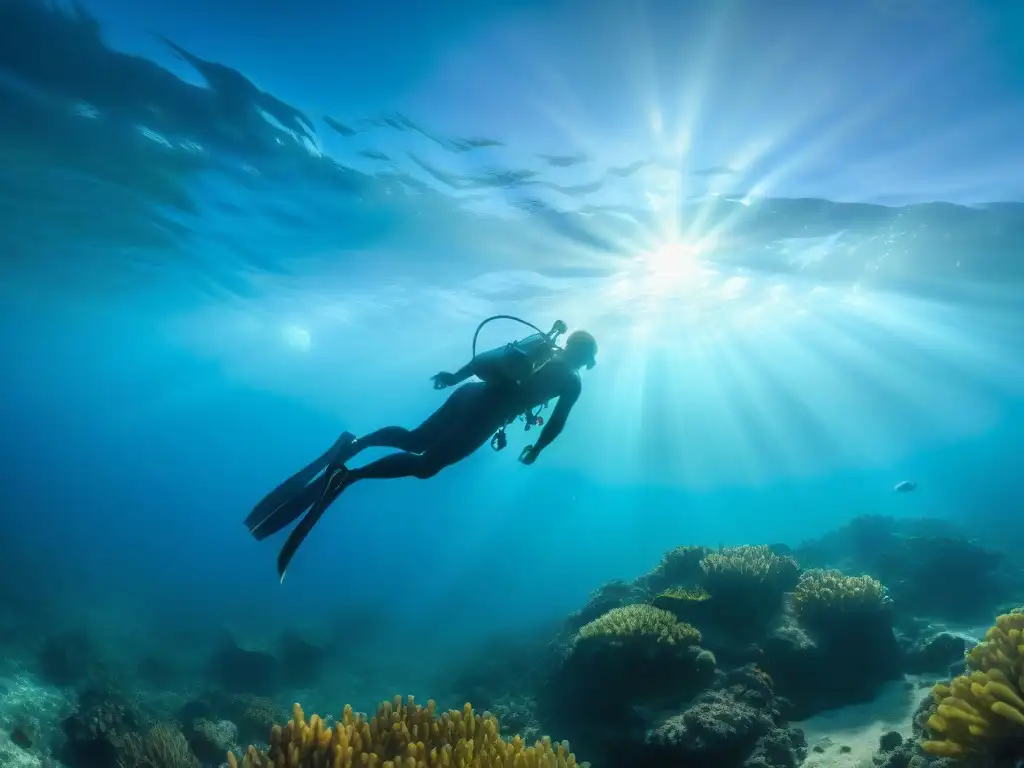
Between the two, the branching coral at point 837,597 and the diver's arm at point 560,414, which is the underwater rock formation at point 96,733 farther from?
the branching coral at point 837,597

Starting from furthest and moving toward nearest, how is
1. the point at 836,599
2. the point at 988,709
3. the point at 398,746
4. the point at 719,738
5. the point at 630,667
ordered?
the point at 836,599
the point at 630,667
the point at 719,738
the point at 398,746
the point at 988,709

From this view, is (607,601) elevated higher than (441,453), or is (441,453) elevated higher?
(607,601)

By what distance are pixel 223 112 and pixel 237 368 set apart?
54.0m

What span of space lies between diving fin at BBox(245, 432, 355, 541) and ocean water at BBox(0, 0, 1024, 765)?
9.68 metres

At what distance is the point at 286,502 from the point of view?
6539 mm

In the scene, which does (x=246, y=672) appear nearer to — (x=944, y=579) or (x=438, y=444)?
(x=438, y=444)

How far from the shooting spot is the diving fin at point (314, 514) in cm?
597

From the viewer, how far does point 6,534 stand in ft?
117

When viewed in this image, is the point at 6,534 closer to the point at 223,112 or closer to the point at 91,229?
the point at 91,229

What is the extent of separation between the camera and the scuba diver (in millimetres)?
6250

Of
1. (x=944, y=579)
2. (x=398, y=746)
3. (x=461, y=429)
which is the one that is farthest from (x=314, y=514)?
(x=944, y=579)

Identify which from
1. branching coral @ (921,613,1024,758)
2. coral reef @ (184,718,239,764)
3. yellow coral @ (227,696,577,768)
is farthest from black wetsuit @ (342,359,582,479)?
coral reef @ (184,718,239,764)

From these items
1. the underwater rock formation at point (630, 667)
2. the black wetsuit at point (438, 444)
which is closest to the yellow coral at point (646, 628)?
the underwater rock formation at point (630, 667)

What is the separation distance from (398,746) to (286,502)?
12.5ft
